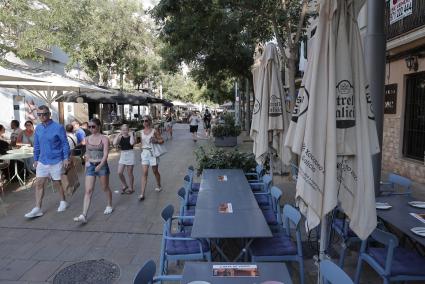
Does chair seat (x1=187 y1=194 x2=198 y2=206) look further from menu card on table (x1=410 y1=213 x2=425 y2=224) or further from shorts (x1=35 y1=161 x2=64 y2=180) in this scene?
menu card on table (x1=410 y1=213 x2=425 y2=224)

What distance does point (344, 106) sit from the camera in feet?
9.95

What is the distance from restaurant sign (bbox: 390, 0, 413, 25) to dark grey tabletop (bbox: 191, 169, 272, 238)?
6849mm

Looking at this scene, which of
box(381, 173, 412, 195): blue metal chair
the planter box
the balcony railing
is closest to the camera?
box(381, 173, 412, 195): blue metal chair

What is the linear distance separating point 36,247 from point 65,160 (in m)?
1.79

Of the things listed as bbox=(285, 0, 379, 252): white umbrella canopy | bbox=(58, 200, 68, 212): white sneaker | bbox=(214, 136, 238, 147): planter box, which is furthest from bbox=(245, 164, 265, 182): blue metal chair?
bbox=(214, 136, 238, 147): planter box

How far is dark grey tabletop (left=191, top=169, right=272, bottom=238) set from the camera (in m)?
3.54

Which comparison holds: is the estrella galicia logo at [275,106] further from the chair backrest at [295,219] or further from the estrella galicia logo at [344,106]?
the estrella galicia logo at [344,106]

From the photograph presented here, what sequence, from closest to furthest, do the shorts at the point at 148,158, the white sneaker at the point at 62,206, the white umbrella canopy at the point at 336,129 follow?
the white umbrella canopy at the point at 336,129 → the white sneaker at the point at 62,206 → the shorts at the point at 148,158

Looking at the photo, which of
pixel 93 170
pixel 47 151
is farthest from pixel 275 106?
pixel 47 151

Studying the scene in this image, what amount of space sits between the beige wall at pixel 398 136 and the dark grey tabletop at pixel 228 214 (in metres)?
6.03

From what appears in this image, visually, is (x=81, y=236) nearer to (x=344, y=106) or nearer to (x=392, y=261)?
(x=392, y=261)

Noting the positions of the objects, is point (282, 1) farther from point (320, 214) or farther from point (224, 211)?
point (320, 214)

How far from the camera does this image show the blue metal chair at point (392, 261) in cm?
336

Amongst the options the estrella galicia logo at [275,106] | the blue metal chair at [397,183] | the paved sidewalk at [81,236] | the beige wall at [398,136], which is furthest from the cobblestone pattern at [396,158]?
the estrella galicia logo at [275,106]
